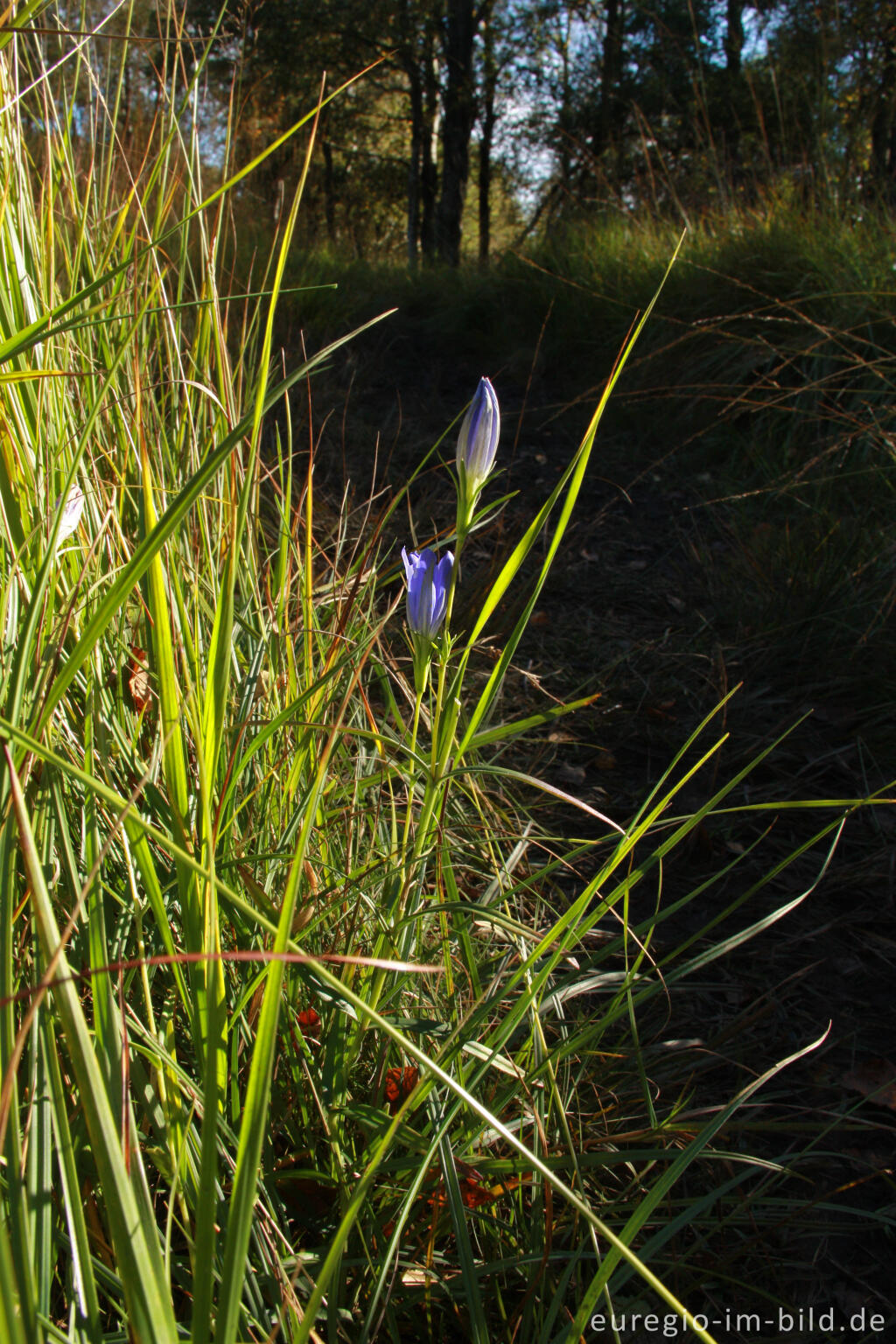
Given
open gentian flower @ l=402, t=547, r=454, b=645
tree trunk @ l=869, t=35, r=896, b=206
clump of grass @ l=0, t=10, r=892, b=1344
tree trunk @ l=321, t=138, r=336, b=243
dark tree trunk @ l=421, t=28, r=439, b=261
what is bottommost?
clump of grass @ l=0, t=10, r=892, b=1344

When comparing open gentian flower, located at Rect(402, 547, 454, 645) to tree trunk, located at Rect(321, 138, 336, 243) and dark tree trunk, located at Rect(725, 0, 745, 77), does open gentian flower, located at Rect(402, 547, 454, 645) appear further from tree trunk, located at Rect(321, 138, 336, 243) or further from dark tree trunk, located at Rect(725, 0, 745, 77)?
dark tree trunk, located at Rect(725, 0, 745, 77)

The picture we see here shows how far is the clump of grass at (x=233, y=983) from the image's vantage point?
0.43 m

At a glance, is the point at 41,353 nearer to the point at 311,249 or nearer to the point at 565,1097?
the point at 565,1097

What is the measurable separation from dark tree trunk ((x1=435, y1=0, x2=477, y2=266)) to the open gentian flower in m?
8.95

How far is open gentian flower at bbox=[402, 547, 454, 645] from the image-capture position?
62 centimetres

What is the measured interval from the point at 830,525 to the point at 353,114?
12.2 metres

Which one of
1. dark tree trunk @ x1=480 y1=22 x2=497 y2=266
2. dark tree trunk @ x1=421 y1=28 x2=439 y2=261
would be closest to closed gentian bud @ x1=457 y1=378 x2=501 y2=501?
dark tree trunk @ x1=480 y1=22 x2=497 y2=266

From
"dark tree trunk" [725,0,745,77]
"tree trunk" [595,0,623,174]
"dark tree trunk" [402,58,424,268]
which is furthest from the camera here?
"tree trunk" [595,0,623,174]

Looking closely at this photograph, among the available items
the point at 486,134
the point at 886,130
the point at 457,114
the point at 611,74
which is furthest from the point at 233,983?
the point at 486,134

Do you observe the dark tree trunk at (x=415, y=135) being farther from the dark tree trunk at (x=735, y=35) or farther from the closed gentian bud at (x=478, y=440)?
the closed gentian bud at (x=478, y=440)

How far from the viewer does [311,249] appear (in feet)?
17.0

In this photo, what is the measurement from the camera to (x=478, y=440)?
627 mm

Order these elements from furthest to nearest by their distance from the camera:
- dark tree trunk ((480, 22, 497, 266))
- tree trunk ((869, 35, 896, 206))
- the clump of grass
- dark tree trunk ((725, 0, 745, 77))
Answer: dark tree trunk ((480, 22, 497, 266)) < dark tree trunk ((725, 0, 745, 77)) < tree trunk ((869, 35, 896, 206)) < the clump of grass

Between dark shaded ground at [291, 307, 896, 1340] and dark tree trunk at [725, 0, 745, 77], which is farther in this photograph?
dark tree trunk at [725, 0, 745, 77]
